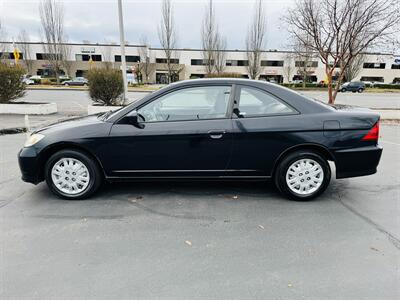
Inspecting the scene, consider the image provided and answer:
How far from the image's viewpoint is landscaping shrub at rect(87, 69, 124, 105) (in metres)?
12.0

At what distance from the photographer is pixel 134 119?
12.3 feet

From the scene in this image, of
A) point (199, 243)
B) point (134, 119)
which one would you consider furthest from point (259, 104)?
point (199, 243)

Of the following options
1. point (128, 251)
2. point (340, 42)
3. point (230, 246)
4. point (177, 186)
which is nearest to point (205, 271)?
point (230, 246)

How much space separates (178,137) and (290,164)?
151cm

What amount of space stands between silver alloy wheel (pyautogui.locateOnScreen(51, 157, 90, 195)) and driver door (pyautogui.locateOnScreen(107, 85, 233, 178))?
0.40 metres

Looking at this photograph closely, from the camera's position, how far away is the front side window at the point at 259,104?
3850 mm

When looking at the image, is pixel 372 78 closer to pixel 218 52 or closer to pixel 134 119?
pixel 218 52

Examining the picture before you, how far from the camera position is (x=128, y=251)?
2826 mm

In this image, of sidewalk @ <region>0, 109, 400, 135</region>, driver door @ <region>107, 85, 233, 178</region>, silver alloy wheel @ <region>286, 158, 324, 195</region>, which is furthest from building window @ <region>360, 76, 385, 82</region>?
driver door @ <region>107, 85, 233, 178</region>

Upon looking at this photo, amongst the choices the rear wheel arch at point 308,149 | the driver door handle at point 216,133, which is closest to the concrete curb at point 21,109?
the driver door handle at point 216,133

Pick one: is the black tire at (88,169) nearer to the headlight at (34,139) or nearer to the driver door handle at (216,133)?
the headlight at (34,139)

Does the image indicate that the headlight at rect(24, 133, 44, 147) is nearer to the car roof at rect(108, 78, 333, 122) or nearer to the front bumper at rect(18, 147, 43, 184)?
the front bumper at rect(18, 147, 43, 184)

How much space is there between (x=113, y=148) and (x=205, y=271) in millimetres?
2040

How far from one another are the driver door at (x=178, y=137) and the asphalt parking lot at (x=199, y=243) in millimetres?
454
